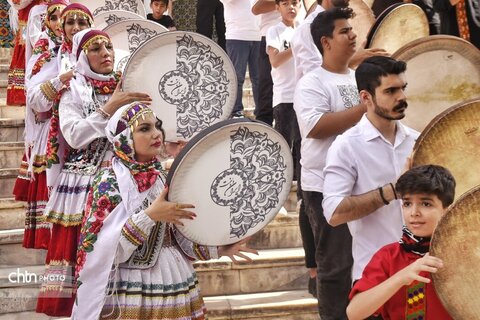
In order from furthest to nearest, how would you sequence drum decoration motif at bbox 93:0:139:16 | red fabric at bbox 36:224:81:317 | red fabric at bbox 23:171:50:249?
drum decoration motif at bbox 93:0:139:16 → red fabric at bbox 23:171:50:249 → red fabric at bbox 36:224:81:317

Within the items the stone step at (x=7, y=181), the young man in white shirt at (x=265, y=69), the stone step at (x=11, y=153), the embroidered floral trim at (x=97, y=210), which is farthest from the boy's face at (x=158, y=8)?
the embroidered floral trim at (x=97, y=210)

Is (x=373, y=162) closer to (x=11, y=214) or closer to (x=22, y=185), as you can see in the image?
(x=22, y=185)

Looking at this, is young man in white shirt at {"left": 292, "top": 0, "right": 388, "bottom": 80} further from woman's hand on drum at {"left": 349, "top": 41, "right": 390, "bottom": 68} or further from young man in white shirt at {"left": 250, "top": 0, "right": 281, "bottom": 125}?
young man in white shirt at {"left": 250, "top": 0, "right": 281, "bottom": 125}

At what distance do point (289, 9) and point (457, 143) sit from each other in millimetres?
2805

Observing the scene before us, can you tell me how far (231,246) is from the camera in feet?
11.4

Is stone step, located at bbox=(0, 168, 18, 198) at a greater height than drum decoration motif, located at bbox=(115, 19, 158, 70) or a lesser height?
lesser

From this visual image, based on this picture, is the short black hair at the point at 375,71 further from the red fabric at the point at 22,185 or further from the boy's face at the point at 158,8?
the boy's face at the point at 158,8

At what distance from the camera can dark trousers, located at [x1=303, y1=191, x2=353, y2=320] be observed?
13.8 ft

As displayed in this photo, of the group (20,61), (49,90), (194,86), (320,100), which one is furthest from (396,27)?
(20,61)

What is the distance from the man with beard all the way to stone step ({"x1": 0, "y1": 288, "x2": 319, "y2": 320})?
5.58ft

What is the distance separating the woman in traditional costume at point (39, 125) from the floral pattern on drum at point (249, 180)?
190cm

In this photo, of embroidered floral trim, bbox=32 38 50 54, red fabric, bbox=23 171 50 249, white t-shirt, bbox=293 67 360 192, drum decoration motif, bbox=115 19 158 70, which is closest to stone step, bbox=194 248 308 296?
red fabric, bbox=23 171 50 249

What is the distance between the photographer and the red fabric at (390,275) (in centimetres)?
261

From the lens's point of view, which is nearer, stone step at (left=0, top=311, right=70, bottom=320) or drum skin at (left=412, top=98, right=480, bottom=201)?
drum skin at (left=412, top=98, right=480, bottom=201)
